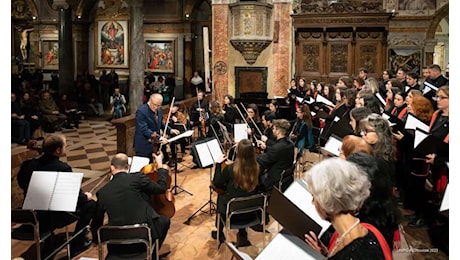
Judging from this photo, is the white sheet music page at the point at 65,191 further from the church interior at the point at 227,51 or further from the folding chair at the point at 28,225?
the church interior at the point at 227,51

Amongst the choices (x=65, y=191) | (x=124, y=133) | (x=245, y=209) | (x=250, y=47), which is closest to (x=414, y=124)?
(x=245, y=209)

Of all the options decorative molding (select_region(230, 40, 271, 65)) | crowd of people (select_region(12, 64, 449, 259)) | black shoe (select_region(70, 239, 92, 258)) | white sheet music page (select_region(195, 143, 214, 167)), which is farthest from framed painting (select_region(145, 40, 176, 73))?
black shoe (select_region(70, 239, 92, 258))

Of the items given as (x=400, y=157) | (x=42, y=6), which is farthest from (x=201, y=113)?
(x=42, y=6)

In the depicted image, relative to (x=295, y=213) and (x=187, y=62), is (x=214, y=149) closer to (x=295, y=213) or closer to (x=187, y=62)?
(x=295, y=213)

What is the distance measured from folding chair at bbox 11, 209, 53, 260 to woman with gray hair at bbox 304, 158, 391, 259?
2810 millimetres

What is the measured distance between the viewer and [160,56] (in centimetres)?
1978

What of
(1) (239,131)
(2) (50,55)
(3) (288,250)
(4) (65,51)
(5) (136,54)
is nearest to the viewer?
(3) (288,250)

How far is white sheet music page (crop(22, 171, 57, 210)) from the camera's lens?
398cm

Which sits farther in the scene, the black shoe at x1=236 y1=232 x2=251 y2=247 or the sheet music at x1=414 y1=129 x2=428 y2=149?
the black shoe at x1=236 y1=232 x2=251 y2=247

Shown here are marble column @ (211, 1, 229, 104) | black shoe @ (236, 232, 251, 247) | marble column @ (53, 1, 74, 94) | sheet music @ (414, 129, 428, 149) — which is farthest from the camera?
marble column @ (53, 1, 74, 94)

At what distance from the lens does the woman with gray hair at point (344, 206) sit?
2.13m

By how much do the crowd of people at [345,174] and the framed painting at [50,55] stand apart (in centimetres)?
1584

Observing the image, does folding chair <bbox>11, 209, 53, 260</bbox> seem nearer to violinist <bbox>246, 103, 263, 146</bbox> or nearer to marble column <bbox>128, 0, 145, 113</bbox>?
violinist <bbox>246, 103, 263, 146</bbox>

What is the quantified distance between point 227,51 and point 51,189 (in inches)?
402
